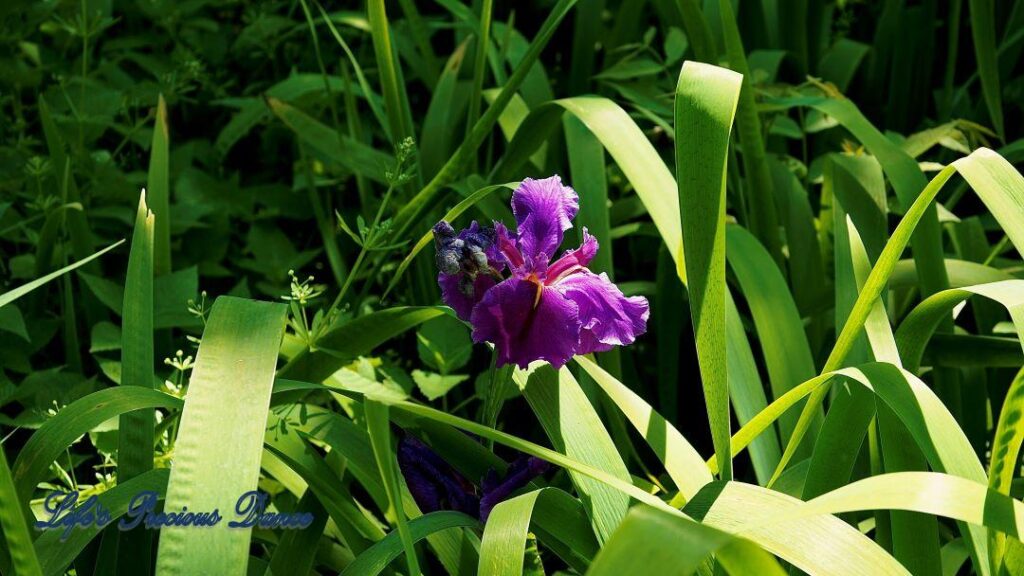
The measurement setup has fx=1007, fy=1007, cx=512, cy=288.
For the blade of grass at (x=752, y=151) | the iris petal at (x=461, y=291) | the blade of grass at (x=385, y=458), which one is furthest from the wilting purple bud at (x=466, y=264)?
the blade of grass at (x=752, y=151)

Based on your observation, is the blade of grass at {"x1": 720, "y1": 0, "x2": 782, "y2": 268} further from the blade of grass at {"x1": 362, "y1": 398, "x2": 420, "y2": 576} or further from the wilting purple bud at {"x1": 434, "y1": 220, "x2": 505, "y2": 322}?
the blade of grass at {"x1": 362, "y1": 398, "x2": 420, "y2": 576}

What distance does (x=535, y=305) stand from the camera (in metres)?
0.97

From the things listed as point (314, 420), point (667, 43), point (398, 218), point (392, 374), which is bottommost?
point (392, 374)

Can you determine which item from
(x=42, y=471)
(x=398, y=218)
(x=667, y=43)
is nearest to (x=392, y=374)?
(x=398, y=218)

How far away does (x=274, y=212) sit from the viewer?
1.81 meters

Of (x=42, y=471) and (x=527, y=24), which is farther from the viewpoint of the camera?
(x=527, y=24)

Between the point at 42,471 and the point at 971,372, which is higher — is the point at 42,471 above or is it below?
above

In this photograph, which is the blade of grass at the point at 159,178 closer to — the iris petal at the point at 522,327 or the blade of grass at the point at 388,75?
the blade of grass at the point at 388,75

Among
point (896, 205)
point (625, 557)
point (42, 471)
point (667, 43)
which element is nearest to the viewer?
point (625, 557)

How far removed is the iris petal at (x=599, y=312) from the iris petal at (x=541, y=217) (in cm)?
4

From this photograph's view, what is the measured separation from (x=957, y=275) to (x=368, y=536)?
0.92m

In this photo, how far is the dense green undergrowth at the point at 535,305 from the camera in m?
0.84

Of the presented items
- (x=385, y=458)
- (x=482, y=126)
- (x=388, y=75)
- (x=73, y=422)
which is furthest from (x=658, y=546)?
(x=388, y=75)

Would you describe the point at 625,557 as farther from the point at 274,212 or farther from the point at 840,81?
the point at 840,81
